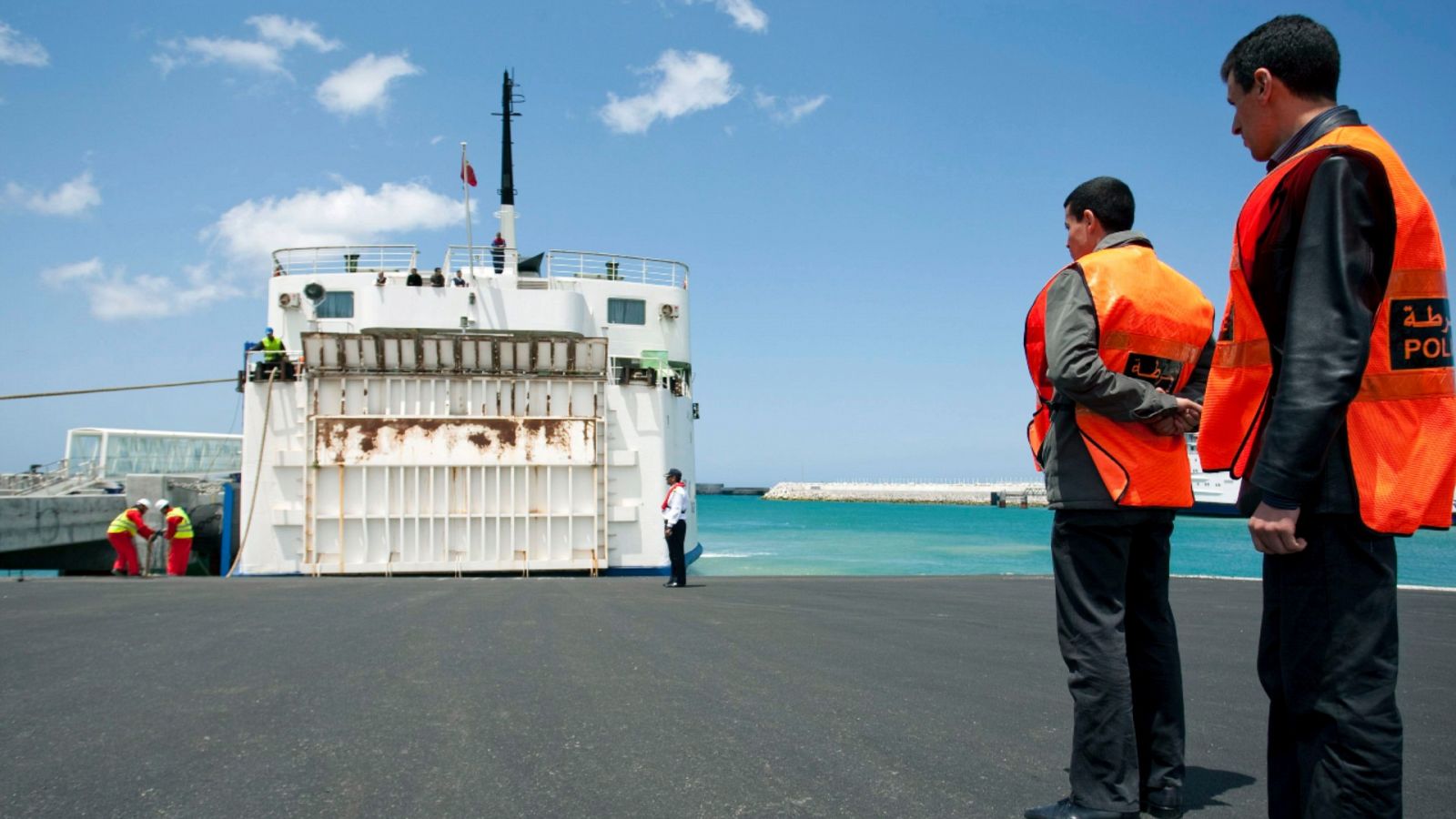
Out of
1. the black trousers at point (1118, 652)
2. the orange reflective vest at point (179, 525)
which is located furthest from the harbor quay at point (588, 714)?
the orange reflective vest at point (179, 525)

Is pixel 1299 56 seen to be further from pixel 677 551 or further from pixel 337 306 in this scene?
pixel 337 306

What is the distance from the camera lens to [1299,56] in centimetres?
213

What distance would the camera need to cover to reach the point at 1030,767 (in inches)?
124

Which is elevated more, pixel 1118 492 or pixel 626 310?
pixel 626 310

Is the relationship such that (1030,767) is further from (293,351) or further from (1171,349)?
(293,351)

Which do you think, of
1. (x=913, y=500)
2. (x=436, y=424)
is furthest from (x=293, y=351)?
(x=913, y=500)

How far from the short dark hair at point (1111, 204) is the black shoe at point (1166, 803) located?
176 centimetres

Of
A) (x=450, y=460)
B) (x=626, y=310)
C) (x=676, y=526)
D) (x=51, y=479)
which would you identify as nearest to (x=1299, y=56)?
(x=676, y=526)

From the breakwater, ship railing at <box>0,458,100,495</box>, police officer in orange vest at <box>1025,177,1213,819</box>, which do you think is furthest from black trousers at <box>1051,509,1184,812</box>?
the breakwater

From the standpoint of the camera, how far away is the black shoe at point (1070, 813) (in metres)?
2.57

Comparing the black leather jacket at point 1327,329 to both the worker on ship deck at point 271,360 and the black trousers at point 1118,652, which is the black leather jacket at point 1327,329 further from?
the worker on ship deck at point 271,360

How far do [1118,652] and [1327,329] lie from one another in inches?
47.4

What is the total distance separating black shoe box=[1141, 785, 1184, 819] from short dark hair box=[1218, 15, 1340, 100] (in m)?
1.98

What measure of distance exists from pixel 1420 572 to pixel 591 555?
89.4ft
